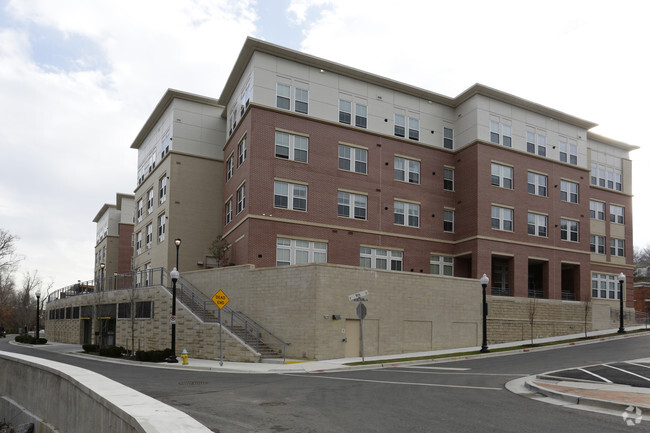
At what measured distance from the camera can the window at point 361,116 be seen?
3903 centimetres

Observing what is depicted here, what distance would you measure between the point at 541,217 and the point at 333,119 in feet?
60.4

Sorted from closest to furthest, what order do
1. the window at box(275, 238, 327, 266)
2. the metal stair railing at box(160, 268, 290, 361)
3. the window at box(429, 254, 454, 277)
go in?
the metal stair railing at box(160, 268, 290, 361)
the window at box(275, 238, 327, 266)
the window at box(429, 254, 454, 277)

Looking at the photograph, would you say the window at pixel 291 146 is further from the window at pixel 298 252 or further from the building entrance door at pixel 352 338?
the building entrance door at pixel 352 338

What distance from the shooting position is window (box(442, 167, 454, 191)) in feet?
140

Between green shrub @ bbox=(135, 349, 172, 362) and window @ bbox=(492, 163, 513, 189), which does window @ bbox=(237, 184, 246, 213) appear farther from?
window @ bbox=(492, 163, 513, 189)

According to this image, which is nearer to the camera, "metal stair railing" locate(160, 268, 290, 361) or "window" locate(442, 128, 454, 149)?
"metal stair railing" locate(160, 268, 290, 361)

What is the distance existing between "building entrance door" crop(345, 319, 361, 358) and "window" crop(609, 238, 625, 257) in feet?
110

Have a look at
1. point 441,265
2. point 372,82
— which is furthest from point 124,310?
point 372,82

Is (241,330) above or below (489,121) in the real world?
below

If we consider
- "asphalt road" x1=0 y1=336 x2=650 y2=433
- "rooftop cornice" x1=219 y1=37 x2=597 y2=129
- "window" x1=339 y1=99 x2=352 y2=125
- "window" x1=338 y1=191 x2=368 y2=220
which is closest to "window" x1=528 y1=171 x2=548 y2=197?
"rooftop cornice" x1=219 y1=37 x2=597 y2=129

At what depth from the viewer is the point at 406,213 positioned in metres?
40.4

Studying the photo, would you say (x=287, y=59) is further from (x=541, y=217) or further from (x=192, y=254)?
(x=541, y=217)

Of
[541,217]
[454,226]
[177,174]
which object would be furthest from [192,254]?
[541,217]

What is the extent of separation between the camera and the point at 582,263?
45.0m
